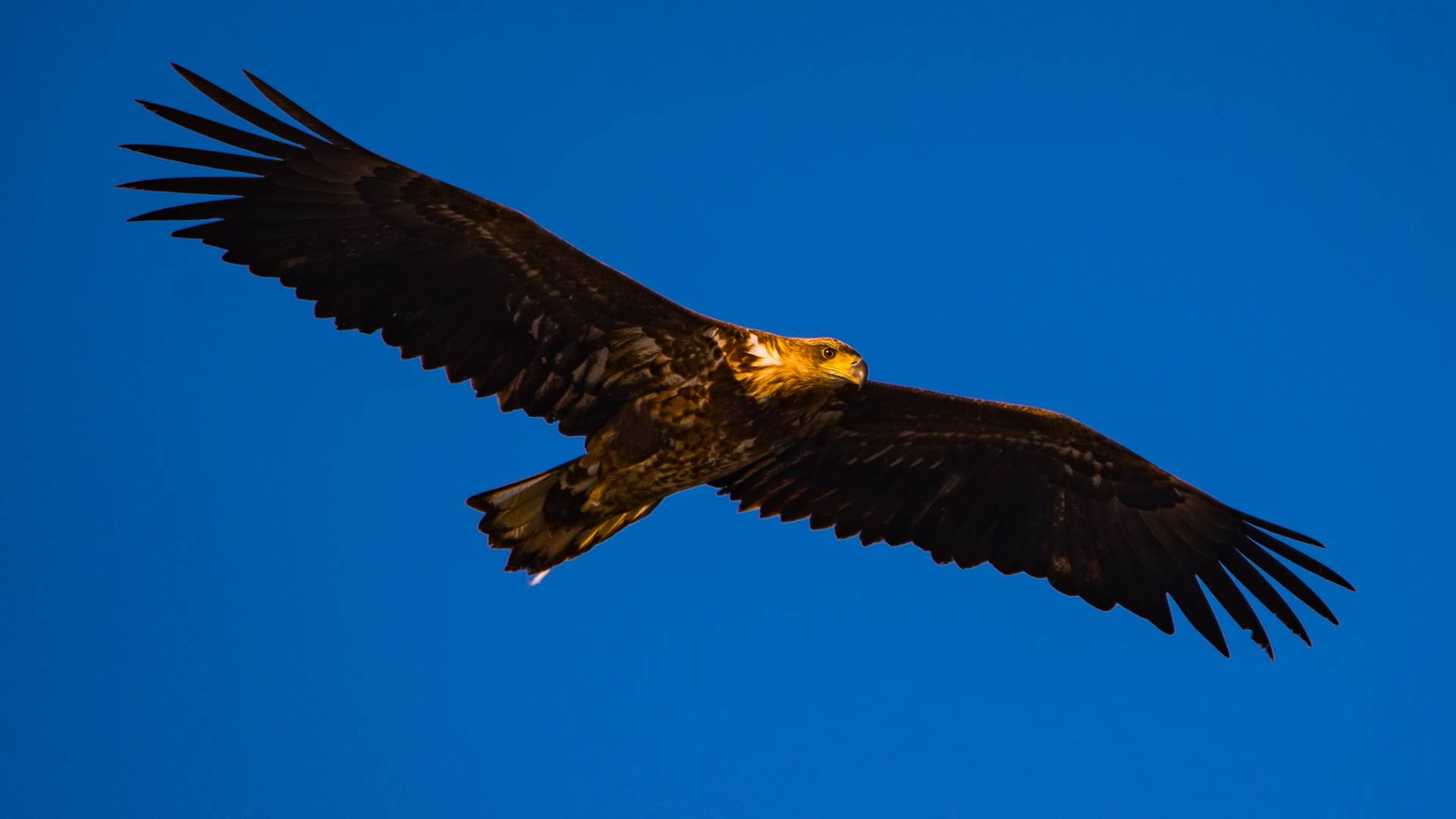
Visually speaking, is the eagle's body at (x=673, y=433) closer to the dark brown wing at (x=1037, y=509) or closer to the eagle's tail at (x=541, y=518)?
the eagle's tail at (x=541, y=518)

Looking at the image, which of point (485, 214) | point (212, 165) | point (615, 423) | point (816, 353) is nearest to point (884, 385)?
point (816, 353)

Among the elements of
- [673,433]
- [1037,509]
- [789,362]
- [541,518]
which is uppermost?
[1037,509]

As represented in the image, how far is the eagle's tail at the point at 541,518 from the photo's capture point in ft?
35.2

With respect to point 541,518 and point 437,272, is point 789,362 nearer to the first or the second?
point 541,518

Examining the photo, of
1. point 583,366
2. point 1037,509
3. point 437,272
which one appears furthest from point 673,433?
point 1037,509

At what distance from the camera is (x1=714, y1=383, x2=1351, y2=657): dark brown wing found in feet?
39.4

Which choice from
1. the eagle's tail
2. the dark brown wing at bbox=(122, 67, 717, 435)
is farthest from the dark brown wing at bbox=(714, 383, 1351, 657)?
the dark brown wing at bbox=(122, 67, 717, 435)

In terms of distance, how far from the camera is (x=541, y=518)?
35.5 feet

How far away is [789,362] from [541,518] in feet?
6.19

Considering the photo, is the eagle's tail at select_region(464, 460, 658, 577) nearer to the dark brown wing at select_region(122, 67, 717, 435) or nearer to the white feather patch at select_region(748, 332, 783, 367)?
the dark brown wing at select_region(122, 67, 717, 435)

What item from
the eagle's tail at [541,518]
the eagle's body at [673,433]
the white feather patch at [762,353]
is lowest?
the eagle's tail at [541,518]

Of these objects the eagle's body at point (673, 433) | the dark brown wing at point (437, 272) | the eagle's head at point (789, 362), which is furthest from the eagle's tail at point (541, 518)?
the eagle's head at point (789, 362)

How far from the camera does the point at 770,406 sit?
10500mm

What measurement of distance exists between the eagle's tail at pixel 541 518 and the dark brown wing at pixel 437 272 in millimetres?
387
